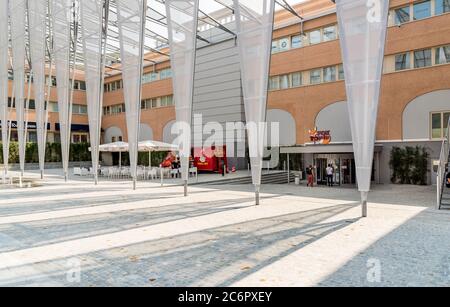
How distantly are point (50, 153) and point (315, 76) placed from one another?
32696 mm

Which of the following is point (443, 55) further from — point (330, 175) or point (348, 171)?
point (330, 175)

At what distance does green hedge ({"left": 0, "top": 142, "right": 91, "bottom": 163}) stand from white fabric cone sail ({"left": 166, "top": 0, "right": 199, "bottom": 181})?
1240 inches

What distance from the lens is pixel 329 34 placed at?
26594 mm

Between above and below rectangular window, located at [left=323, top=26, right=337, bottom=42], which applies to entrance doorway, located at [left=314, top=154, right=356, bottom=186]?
below

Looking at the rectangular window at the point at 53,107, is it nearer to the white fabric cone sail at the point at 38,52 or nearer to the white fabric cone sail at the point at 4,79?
the white fabric cone sail at the point at 4,79

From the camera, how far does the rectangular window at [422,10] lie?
22.1 m

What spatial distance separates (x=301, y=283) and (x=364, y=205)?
6.62 meters

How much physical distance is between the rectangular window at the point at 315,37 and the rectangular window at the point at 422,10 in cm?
664

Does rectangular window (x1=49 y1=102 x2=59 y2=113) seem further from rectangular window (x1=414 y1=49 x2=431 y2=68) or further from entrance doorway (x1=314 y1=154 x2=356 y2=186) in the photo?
rectangular window (x1=414 y1=49 x2=431 y2=68)

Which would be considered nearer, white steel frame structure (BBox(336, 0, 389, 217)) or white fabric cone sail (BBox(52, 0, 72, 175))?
white steel frame structure (BBox(336, 0, 389, 217))

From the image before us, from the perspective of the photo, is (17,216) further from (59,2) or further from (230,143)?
(230,143)

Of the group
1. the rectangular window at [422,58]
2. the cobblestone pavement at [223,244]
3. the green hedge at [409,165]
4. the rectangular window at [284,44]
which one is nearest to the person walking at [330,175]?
the green hedge at [409,165]

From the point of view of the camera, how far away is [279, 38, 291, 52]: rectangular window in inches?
1157

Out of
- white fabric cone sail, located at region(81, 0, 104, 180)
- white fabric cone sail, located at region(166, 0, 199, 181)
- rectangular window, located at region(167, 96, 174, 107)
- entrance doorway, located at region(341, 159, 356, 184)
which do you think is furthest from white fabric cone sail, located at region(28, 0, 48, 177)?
entrance doorway, located at region(341, 159, 356, 184)
